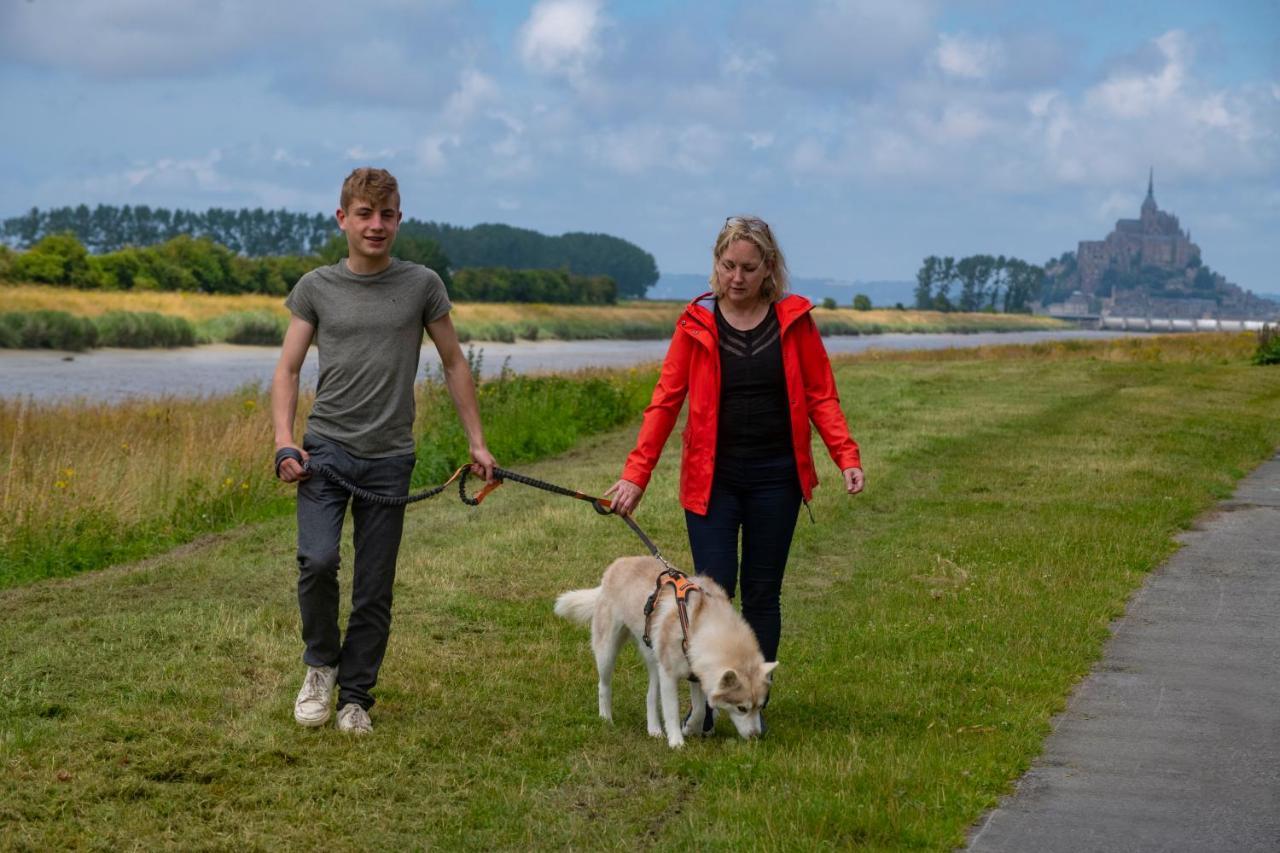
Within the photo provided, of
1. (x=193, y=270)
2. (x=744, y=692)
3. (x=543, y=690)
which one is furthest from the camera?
(x=193, y=270)

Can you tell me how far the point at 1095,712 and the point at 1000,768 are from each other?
3.92 feet

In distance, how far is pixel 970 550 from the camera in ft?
36.8

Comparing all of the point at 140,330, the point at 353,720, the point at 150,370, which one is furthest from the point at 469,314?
the point at 353,720

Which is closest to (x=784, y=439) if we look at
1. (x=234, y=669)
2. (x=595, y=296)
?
(x=234, y=669)

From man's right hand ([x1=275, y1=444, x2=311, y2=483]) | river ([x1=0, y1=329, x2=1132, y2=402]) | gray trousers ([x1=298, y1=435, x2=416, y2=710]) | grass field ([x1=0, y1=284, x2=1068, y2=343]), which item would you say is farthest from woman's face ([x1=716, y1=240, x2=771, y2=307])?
grass field ([x1=0, y1=284, x2=1068, y2=343])

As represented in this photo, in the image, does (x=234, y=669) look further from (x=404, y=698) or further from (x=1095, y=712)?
(x=1095, y=712)

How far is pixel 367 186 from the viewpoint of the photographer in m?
5.87

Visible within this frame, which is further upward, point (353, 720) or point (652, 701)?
point (652, 701)

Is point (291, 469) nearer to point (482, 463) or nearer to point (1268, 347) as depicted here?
point (482, 463)

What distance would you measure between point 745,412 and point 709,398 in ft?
0.57

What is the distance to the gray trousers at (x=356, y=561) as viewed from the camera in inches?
236

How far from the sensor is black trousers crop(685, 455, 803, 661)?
245 inches

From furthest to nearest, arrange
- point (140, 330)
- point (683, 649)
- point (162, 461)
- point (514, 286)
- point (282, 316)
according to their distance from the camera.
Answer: point (514, 286)
point (282, 316)
point (140, 330)
point (162, 461)
point (683, 649)

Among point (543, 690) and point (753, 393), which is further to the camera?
point (543, 690)
